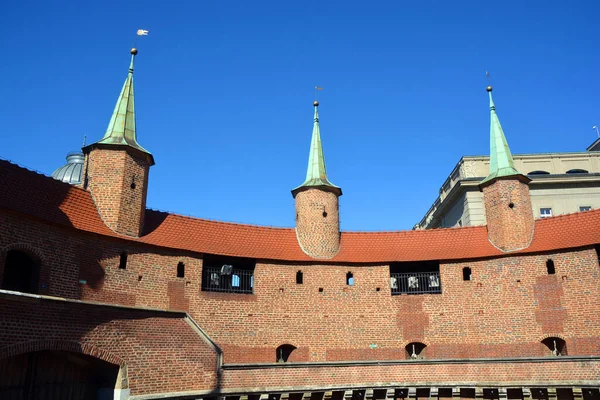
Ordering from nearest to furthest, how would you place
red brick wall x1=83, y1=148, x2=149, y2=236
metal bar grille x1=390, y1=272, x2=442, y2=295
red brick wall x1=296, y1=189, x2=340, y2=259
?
red brick wall x1=83, y1=148, x2=149, y2=236, metal bar grille x1=390, y1=272, x2=442, y2=295, red brick wall x1=296, y1=189, x2=340, y2=259

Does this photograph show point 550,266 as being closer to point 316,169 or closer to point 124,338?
point 316,169

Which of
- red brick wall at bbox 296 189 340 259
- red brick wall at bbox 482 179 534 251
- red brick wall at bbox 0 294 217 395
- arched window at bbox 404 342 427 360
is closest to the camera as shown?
red brick wall at bbox 0 294 217 395

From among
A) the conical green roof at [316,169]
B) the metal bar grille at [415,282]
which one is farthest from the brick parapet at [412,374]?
the conical green roof at [316,169]

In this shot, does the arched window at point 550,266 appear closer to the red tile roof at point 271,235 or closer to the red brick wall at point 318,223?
the red tile roof at point 271,235

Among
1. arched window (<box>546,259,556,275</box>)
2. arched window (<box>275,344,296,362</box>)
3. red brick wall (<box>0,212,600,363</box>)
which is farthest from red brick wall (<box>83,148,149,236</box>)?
arched window (<box>546,259,556,275</box>)

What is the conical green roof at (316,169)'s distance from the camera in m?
25.8

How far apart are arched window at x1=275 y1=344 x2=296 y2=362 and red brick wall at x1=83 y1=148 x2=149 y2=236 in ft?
24.6

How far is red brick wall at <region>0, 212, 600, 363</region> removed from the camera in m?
20.2

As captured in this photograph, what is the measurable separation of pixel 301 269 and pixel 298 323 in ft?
7.76

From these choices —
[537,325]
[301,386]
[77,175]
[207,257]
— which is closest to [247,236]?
[207,257]

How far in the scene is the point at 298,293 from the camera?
2253 cm

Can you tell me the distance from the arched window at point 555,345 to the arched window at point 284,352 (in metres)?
10.2

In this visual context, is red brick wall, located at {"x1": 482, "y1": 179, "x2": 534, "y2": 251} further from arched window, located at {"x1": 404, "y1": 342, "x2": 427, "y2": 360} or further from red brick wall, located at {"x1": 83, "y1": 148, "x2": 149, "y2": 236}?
red brick wall, located at {"x1": 83, "y1": 148, "x2": 149, "y2": 236}

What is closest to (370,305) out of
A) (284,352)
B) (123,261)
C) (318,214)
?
(284,352)
